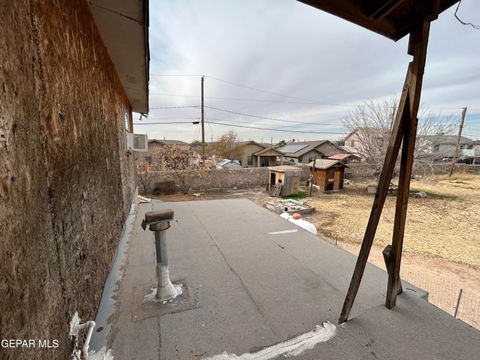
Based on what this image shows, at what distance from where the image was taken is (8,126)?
28.6 inches

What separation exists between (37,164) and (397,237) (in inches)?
90.1

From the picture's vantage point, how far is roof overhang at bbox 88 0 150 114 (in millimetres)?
1766


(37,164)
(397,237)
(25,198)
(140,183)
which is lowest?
(140,183)

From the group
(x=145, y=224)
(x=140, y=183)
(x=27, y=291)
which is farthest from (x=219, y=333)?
(x=140, y=183)

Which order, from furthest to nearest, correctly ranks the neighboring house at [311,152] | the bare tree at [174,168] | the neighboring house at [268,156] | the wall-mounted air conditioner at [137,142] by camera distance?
the neighboring house at [268,156], the neighboring house at [311,152], the bare tree at [174,168], the wall-mounted air conditioner at [137,142]

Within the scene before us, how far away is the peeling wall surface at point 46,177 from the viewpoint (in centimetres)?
72

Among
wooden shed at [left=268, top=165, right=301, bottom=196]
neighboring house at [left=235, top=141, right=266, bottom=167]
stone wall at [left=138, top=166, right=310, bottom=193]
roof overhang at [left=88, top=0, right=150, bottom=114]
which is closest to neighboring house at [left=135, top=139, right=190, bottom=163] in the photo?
stone wall at [left=138, top=166, right=310, bottom=193]

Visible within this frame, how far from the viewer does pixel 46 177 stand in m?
1.01

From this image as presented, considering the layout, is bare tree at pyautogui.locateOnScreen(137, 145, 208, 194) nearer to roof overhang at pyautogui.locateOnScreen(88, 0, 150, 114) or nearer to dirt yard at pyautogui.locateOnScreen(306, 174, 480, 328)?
dirt yard at pyautogui.locateOnScreen(306, 174, 480, 328)

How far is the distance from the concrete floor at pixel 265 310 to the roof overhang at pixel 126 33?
236cm

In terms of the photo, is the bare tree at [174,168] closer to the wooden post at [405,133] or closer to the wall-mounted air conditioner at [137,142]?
the wall-mounted air conditioner at [137,142]

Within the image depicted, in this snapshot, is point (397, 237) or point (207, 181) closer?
point (397, 237)

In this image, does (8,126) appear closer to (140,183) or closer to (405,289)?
(405,289)

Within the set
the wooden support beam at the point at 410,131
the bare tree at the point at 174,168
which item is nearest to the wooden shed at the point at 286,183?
the bare tree at the point at 174,168
